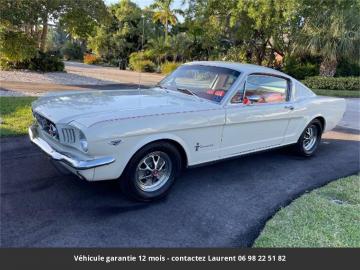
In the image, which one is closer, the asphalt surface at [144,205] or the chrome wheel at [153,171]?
the asphalt surface at [144,205]

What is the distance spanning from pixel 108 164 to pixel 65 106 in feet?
3.21

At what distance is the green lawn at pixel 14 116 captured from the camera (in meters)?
6.16

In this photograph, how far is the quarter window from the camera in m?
4.79

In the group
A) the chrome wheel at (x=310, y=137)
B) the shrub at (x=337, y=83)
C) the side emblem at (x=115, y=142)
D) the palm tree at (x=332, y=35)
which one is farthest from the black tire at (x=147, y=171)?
the shrub at (x=337, y=83)

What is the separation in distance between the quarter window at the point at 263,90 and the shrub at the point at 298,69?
1620 cm

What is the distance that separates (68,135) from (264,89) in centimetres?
295

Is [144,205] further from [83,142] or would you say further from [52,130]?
[52,130]

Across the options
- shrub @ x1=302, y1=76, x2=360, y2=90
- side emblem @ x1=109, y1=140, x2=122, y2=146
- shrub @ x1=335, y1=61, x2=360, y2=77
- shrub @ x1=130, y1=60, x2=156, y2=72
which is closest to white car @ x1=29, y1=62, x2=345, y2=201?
side emblem @ x1=109, y1=140, x2=122, y2=146

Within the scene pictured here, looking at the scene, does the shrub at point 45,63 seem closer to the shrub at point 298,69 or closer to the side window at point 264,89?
the shrub at point 298,69

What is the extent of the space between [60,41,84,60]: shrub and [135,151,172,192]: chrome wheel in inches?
1730

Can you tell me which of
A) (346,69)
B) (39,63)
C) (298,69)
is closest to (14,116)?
(39,63)

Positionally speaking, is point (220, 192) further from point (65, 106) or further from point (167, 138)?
point (65, 106)

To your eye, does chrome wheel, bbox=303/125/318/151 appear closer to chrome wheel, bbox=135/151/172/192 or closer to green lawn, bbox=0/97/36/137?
chrome wheel, bbox=135/151/172/192
